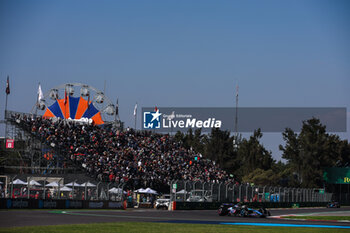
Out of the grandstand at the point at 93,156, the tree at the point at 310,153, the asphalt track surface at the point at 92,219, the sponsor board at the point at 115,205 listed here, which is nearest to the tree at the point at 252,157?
the tree at the point at 310,153

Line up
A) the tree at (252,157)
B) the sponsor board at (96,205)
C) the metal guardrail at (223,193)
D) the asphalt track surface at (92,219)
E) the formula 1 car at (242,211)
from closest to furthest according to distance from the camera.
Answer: the asphalt track surface at (92,219) → the formula 1 car at (242,211) → the sponsor board at (96,205) → the metal guardrail at (223,193) → the tree at (252,157)

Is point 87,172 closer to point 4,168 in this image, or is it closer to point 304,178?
point 4,168

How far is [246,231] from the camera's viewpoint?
25.7 m

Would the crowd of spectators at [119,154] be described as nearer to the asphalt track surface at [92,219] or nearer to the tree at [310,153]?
the asphalt track surface at [92,219]

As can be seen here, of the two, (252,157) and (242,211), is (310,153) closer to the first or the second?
(252,157)

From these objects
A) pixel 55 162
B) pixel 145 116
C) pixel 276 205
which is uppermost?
Result: pixel 145 116

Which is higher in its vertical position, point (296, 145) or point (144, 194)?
point (296, 145)

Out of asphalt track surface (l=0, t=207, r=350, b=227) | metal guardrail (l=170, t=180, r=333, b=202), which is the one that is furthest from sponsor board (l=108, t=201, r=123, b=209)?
asphalt track surface (l=0, t=207, r=350, b=227)

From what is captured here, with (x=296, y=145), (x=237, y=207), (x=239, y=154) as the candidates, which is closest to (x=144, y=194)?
(x=237, y=207)

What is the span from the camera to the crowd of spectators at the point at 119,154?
199ft

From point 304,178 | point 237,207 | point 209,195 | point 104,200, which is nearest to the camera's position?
point 237,207

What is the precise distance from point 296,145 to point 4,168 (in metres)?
63.9

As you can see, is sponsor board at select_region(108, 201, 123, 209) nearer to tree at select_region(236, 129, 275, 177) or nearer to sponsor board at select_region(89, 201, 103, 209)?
sponsor board at select_region(89, 201, 103, 209)

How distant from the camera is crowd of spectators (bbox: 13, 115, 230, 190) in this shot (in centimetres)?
6059
